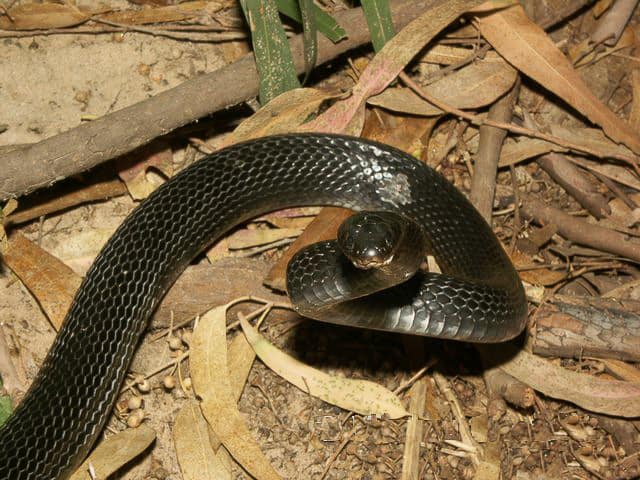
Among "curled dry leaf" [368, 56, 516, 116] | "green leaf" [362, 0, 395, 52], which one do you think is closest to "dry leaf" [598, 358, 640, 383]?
"curled dry leaf" [368, 56, 516, 116]

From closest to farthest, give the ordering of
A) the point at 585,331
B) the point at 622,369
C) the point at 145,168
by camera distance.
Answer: the point at 585,331
the point at 622,369
the point at 145,168

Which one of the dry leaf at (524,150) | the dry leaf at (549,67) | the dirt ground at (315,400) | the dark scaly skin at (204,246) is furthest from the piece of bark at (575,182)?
the dark scaly skin at (204,246)

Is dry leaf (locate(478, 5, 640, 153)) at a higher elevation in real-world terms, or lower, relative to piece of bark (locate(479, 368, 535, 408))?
higher

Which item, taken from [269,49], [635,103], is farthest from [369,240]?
[635,103]

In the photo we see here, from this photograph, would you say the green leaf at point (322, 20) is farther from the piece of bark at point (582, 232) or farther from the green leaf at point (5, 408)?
the green leaf at point (5, 408)

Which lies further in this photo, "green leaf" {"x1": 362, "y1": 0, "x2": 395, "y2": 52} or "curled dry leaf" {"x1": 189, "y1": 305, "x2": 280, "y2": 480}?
"green leaf" {"x1": 362, "y1": 0, "x2": 395, "y2": 52}

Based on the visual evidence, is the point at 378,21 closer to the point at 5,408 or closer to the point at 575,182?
the point at 575,182

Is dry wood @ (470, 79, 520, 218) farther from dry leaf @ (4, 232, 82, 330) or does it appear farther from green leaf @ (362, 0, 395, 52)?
dry leaf @ (4, 232, 82, 330)
